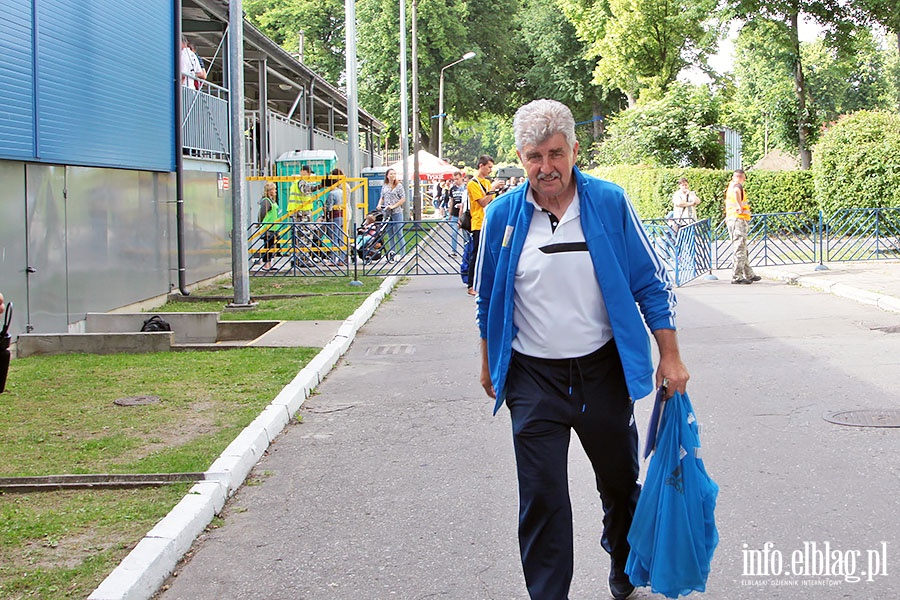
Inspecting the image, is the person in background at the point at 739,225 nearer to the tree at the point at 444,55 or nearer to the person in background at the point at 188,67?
the person in background at the point at 188,67

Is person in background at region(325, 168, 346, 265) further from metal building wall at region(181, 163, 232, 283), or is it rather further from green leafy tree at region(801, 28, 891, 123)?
green leafy tree at region(801, 28, 891, 123)

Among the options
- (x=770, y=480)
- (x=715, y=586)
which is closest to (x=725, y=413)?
(x=770, y=480)

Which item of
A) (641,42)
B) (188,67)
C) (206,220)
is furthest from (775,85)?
(188,67)

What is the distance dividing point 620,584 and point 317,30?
61.1 m

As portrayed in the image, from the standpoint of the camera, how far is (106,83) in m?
A: 14.3

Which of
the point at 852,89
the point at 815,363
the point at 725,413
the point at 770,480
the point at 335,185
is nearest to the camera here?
the point at 770,480

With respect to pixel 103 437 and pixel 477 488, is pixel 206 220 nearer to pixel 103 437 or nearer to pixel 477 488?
pixel 103 437

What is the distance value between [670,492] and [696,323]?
31.6ft

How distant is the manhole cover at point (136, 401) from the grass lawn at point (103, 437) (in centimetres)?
5

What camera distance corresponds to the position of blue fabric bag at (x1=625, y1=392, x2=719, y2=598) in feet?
13.2

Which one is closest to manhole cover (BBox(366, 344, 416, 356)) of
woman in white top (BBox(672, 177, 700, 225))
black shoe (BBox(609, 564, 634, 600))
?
black shoe (BBox(609, 564, 634, 600))

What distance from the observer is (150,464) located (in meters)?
6.52

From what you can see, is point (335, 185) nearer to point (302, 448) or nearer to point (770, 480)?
point (302, 448)

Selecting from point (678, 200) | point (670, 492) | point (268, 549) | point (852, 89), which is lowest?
point (268, 549)
